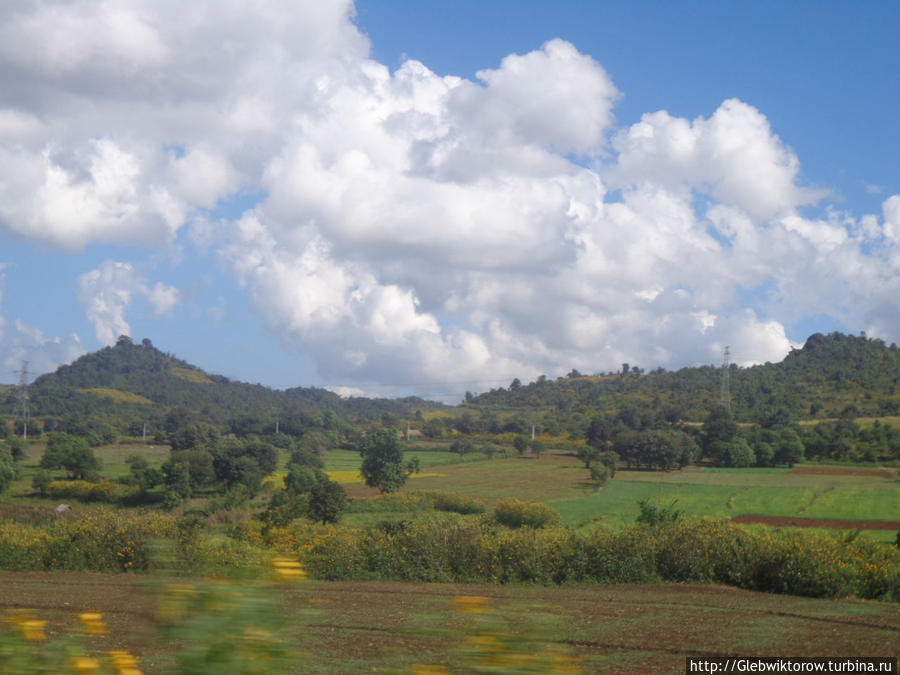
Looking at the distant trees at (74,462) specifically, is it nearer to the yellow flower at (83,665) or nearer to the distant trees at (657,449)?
the distant trees at (657,449)

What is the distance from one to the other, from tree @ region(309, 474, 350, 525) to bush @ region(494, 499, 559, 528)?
8501mm

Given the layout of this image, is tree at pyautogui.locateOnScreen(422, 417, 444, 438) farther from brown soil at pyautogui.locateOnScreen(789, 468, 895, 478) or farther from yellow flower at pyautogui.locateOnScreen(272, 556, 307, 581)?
yellow flower at pyautogui.locateOnScreen(272, 556, 307, 581)

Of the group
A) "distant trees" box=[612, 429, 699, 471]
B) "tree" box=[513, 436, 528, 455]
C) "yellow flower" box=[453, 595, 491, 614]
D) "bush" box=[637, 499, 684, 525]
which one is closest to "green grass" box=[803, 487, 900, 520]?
"distant trees" box=[612, 429, 699, 471]

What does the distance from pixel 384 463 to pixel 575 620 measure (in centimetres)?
4396

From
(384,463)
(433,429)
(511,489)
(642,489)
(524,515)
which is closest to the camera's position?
(524,515)

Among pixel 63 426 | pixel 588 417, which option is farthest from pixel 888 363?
pixel 63 426

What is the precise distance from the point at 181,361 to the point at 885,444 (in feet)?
514

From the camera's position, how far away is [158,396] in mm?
139125

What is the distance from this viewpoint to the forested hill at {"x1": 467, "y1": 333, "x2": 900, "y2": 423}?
269ft

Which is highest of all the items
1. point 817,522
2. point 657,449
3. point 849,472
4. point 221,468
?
point 657,449

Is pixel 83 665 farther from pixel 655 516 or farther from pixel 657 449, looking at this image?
pixel 657 449

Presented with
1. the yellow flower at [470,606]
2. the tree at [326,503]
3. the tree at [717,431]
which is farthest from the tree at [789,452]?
the yellow flower at [470,606]

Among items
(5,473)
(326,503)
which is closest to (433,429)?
(5,473)

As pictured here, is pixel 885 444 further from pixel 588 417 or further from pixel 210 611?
pixel 210 611
